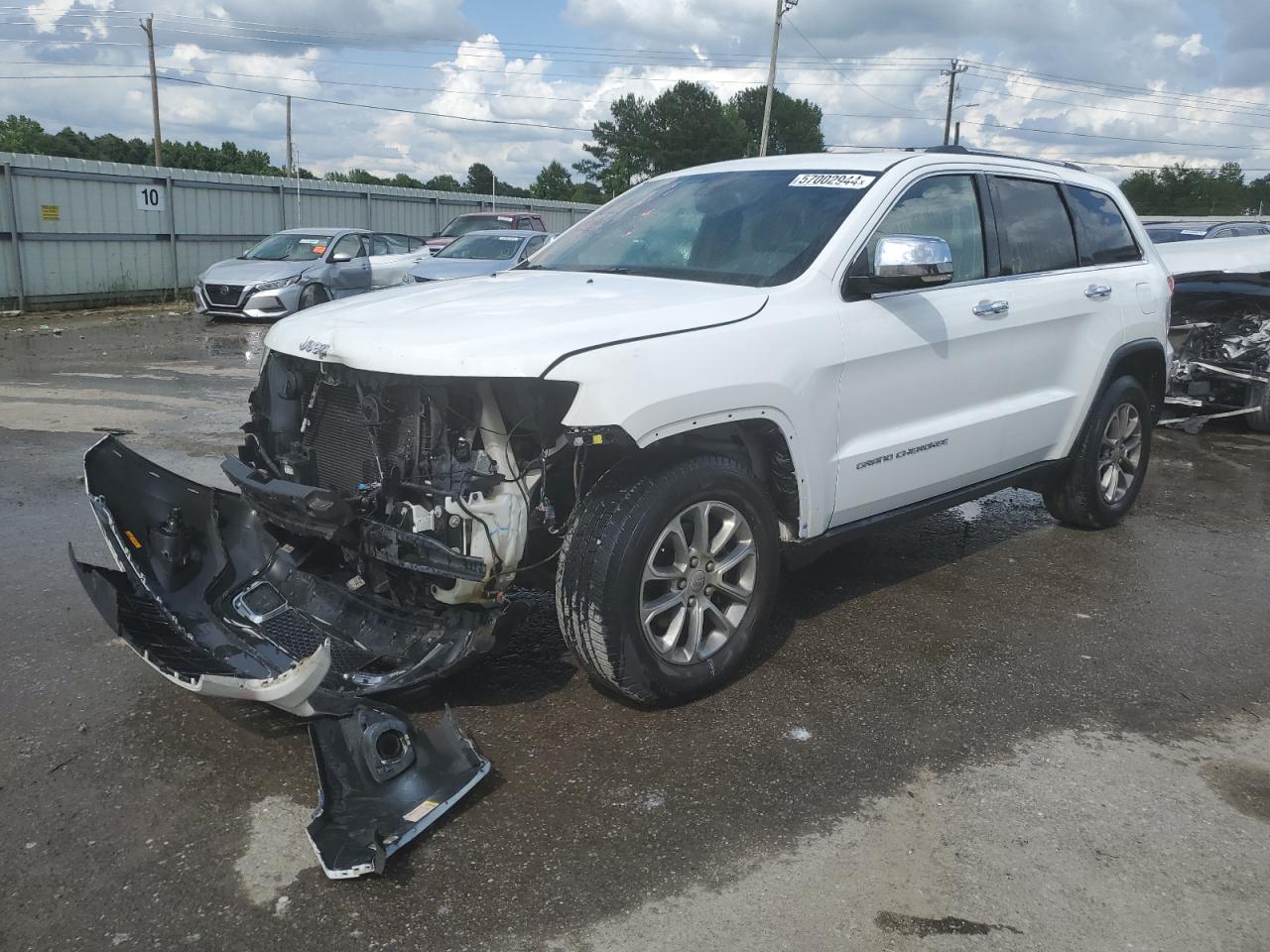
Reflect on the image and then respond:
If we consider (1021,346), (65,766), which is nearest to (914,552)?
(1021,346)

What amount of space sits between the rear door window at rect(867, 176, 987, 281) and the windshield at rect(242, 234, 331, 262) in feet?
46.1

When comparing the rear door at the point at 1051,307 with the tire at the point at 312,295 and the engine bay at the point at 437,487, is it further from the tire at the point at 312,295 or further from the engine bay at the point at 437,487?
the tire at the point at 312,295

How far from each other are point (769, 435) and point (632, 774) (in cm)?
134

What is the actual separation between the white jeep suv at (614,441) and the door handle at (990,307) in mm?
21

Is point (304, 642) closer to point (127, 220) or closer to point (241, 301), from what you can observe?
point (241, 301)

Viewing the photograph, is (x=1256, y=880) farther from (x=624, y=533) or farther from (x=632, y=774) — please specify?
(x=624, y=533)

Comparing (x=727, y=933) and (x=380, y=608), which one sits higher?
(x=380, y=608)

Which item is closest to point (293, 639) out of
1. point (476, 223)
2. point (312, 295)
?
point (312, 295)

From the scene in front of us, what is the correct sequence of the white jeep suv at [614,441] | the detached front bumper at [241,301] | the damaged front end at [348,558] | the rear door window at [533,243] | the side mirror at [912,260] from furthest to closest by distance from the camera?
the detached front bumper at [241,301], the rear door window at [533,243], the side mirror at [912,260], the white jeep suv at [614,441], the damaged front end at [348,558]

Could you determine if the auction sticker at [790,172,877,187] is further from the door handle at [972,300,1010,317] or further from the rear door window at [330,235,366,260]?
the rear door window at [330,235,366,260]

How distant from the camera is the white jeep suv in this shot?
3.41 meters

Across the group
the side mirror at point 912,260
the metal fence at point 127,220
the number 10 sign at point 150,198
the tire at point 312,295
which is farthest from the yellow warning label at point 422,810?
the number 10 sign at point 150,198

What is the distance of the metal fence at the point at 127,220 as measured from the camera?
17938mm

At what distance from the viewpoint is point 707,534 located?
3.73 m
